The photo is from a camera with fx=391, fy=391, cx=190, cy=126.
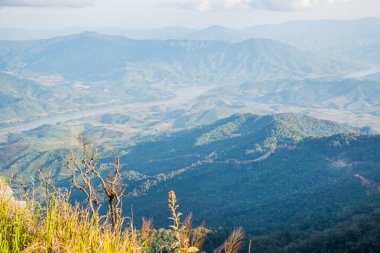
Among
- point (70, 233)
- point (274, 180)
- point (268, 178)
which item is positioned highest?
point (70, 233)

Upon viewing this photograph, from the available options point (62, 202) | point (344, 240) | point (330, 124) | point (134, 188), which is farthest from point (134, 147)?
point (62, 202)

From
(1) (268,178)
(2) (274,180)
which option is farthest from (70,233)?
(1) (268,178)

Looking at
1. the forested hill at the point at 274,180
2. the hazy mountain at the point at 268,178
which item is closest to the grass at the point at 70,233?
the hazy mountain at the point at 268,178

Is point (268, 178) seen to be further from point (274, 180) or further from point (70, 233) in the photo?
point (70, 233)

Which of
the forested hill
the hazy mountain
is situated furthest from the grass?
the forested hill

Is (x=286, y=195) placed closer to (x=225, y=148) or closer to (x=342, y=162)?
(x=342, y=162)

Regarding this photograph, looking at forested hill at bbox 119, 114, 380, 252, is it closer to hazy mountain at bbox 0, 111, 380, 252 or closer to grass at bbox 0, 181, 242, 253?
hazy mountain at bbox 0, 111, 380, 252

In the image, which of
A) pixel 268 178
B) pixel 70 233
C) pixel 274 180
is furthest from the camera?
pixel 268 178

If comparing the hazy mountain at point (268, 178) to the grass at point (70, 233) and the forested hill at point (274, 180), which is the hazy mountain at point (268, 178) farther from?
the grass at point (70, 233)

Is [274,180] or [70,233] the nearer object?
[70,233]

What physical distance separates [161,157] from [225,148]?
26365 mm

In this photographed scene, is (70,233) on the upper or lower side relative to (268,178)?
upper

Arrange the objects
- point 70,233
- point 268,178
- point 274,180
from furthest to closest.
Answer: point 268,178
point 274,180
point 70,233

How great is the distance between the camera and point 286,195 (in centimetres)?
7112
